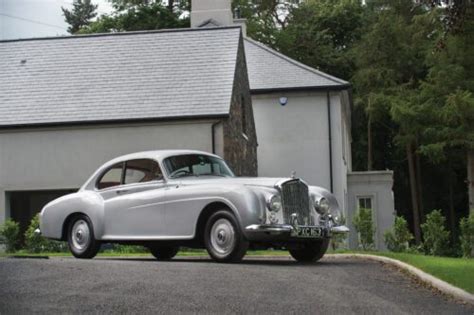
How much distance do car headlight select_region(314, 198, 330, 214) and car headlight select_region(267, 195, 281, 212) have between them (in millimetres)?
1067

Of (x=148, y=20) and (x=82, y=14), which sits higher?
(x=82, y=14)

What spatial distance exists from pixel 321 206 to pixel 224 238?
5.99 ft

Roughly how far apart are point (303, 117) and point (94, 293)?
21.9 m

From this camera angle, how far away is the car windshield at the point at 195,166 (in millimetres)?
13648

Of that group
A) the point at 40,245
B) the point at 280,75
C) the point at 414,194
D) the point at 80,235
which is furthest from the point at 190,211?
the point at 414,194

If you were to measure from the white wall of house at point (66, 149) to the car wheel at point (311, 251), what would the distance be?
10.2 m

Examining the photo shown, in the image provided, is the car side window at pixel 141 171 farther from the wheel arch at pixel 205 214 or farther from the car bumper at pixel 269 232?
the car bumper at pixel 269 232

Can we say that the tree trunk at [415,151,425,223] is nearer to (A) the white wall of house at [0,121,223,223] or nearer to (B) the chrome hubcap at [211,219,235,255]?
(A) the white wall of house at [0,121,223,223]

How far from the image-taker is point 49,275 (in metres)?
9.77

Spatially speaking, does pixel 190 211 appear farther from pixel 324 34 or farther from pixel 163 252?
pixel 324 34

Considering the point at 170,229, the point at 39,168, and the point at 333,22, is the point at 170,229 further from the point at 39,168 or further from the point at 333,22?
the point at 333,22

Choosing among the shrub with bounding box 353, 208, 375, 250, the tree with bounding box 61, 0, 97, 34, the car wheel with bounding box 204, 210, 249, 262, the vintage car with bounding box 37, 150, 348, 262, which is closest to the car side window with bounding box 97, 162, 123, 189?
the vintage car with bounding box 37, 150, 348, 262

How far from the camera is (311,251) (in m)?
13.6

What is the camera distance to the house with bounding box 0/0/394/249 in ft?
77.9
